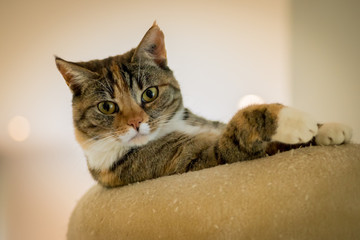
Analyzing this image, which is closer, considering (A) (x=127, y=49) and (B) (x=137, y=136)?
(B) (x=137, y=136)

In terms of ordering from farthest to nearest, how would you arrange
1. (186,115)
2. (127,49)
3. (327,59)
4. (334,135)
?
(127,49)
(327,59)
(186,115)
(334,135)

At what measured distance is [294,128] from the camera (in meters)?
0.73

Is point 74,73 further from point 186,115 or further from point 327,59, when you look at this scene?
point 327,59

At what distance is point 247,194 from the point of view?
0.70m

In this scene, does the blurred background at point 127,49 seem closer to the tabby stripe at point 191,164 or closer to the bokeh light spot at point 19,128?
the bokeh light spot at point 19,128

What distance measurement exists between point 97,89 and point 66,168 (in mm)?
1016

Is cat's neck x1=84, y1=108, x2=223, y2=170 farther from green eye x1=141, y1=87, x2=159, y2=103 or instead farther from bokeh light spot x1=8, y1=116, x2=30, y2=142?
bokeh light spot x1=8, y1=116, x2=30, y2=142

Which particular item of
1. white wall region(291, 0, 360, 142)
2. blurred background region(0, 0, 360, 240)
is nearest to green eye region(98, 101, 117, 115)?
blurred background region(0, 0, 360, 240)

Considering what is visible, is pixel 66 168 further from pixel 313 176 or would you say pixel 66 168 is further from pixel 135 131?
pixel 313 176

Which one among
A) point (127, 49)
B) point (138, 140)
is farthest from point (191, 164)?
point (127, 49)

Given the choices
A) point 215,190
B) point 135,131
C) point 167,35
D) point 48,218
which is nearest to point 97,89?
point 135,131

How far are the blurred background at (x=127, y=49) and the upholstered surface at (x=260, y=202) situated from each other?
3.81ft

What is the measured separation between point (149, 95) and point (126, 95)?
0.26ft

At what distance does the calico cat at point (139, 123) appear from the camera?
992 mm
